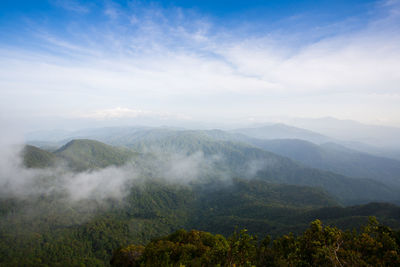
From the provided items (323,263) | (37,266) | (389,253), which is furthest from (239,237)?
(37,266)

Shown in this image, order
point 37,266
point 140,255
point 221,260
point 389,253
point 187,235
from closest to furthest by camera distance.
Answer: point 389,253 → point 221,260 → point 140,255 → point 187,235 → point 37,266

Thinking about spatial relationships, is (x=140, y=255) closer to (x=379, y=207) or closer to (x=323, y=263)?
(x=323, y=263)

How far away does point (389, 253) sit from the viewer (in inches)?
755

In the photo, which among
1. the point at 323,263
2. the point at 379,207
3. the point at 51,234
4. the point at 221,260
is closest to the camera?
the point at 323,263

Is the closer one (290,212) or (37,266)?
(37,266)

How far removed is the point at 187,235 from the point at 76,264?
549ft

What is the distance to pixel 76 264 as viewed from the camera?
146 metres

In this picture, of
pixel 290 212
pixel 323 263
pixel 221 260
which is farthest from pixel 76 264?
pixel 290 212

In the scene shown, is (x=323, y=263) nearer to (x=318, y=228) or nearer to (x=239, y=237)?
(x=318, y=228)

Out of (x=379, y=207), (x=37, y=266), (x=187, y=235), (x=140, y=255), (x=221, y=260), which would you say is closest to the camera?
(x=221, y=260)

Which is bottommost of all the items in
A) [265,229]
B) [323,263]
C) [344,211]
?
[265,229]

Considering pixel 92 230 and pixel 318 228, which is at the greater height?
pixel 318 228

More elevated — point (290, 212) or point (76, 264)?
point (290, 212)

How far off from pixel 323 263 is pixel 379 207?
217488mm
